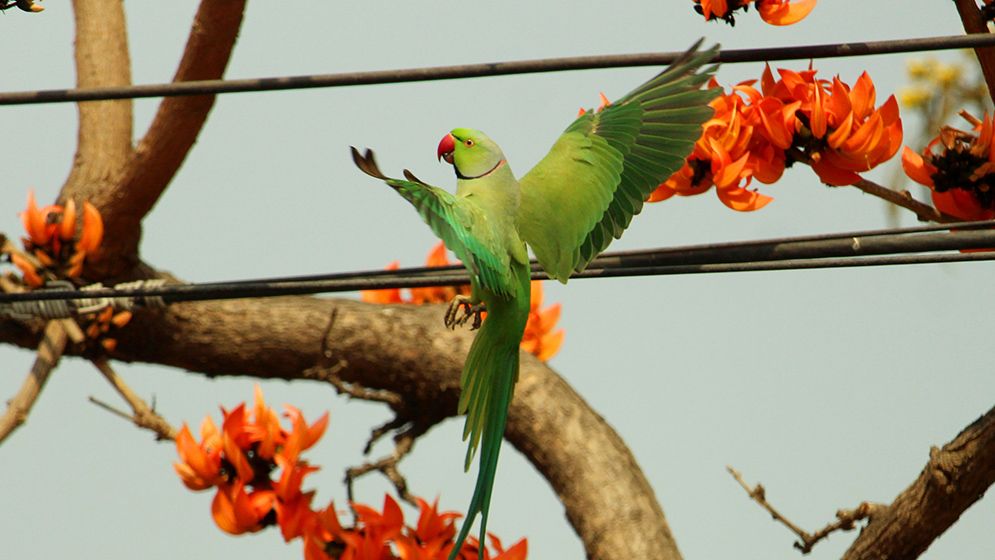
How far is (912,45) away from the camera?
2.18 meters

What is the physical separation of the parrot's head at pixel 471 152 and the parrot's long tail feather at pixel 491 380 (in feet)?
0.53

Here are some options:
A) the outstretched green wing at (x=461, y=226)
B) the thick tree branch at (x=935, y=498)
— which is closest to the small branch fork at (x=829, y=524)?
the thick tree branch at (x=935, y=498)

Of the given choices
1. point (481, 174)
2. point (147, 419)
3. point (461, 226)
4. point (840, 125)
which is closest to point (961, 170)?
point (840, 125)

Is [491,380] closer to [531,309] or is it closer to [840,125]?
[840,125]

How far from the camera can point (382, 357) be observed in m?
4.07

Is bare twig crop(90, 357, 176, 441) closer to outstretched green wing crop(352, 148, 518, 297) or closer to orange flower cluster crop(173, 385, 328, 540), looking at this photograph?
orange flower cluster crop(173, 385, 328, 540)

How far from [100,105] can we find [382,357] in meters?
1.13

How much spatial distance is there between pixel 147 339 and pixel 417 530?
1353 millimetres

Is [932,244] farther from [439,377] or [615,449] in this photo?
[439,377]

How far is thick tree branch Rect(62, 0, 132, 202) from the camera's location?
3.98m

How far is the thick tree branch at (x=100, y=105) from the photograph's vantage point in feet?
13.1

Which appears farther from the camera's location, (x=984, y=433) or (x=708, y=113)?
(x=984, y=433)

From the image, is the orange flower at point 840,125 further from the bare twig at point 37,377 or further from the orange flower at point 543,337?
the bare twig at point 37,377


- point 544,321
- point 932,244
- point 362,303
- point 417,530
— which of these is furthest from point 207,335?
point 932,244
